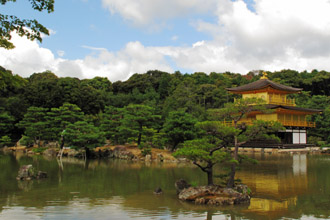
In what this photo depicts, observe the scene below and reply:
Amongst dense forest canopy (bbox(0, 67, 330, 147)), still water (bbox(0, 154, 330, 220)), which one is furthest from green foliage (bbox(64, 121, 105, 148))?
still water (bbox(0, 154, 330, 220))

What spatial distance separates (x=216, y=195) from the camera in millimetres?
9125

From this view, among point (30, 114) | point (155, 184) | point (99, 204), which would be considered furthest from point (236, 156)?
point (30, 114)

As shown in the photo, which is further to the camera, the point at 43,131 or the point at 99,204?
the point at 43,131

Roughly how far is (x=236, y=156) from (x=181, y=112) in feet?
38.7

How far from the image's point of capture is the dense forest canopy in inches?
949

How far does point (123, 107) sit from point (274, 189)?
29.2 m

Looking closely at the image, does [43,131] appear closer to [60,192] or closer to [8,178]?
[8,178]

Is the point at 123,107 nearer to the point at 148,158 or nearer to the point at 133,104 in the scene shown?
the point at 133,104

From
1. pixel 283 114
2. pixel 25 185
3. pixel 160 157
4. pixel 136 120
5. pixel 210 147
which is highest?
pixel 283 114

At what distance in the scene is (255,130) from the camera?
1020cm

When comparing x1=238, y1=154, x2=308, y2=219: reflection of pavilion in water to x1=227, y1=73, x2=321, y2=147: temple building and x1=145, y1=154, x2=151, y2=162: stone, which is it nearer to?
x1=145, y1=154, x2=151, y2=162: stone

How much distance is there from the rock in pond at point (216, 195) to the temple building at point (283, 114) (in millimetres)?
21038

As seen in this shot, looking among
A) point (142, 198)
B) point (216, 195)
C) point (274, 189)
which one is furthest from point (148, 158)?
point (216, 195)

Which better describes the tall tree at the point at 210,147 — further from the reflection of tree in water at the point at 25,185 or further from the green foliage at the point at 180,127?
the green foliage at the point at 180,127
